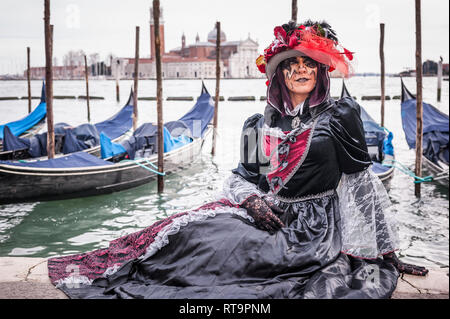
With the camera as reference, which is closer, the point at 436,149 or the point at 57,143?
the point at 436,149

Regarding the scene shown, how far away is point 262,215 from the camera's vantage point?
5.55ft

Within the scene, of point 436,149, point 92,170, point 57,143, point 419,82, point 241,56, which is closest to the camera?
point 419,82

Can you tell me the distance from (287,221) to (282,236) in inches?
4.9

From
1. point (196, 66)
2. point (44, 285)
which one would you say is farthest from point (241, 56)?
point (44, 285)

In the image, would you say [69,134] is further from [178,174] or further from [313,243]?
[313,243]

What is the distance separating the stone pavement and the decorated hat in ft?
2.91

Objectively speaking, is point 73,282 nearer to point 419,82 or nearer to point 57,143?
point 419,82

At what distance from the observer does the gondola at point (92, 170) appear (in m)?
6.03

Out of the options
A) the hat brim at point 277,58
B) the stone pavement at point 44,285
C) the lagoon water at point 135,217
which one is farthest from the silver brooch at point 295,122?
the lagoon water at point 135,217

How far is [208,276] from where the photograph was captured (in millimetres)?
1586

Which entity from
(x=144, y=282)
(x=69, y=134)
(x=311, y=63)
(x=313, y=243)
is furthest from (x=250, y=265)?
(x=69, y=134)

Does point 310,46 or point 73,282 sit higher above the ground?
point 310,46

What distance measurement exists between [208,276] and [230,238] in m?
0.16

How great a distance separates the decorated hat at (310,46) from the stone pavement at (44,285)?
0.89 meters
